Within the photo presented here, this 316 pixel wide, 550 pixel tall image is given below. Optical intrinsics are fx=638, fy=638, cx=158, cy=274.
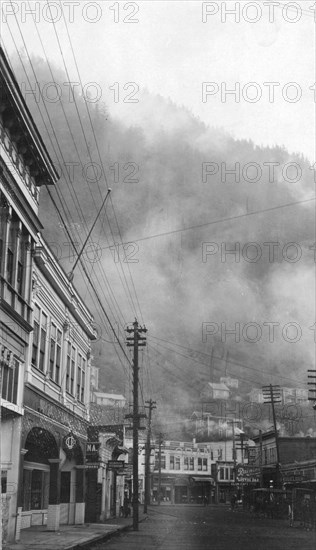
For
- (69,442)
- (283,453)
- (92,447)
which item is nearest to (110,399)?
(283,453)

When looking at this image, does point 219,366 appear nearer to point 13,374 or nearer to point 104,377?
point 104,377

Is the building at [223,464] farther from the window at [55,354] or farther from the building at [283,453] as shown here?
the window at [55,354]

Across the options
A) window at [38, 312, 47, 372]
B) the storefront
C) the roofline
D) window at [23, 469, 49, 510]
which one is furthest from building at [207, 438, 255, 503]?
the roofline

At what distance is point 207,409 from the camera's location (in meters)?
60.5

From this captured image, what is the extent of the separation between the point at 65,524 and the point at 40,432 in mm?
9534

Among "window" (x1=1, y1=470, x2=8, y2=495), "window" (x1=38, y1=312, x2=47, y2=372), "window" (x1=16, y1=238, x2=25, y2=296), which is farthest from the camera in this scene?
"window" (x1=38, y1=312, x2=47, y2=372)

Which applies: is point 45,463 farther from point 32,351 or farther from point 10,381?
point 10,381

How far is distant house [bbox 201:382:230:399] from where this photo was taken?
59.2 m

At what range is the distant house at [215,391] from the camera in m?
59.2

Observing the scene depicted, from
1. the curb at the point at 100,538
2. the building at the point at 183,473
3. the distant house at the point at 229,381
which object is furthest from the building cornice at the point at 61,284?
the building at the point at 183,473

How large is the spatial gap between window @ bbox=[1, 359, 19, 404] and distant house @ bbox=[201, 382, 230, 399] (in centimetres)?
3956

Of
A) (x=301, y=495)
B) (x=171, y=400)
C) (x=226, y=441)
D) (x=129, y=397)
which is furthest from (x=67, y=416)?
(x=226, y=441)

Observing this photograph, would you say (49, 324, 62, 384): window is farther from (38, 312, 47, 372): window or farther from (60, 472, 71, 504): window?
(60, 472, 71, 504): window

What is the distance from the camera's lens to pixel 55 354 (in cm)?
2875
